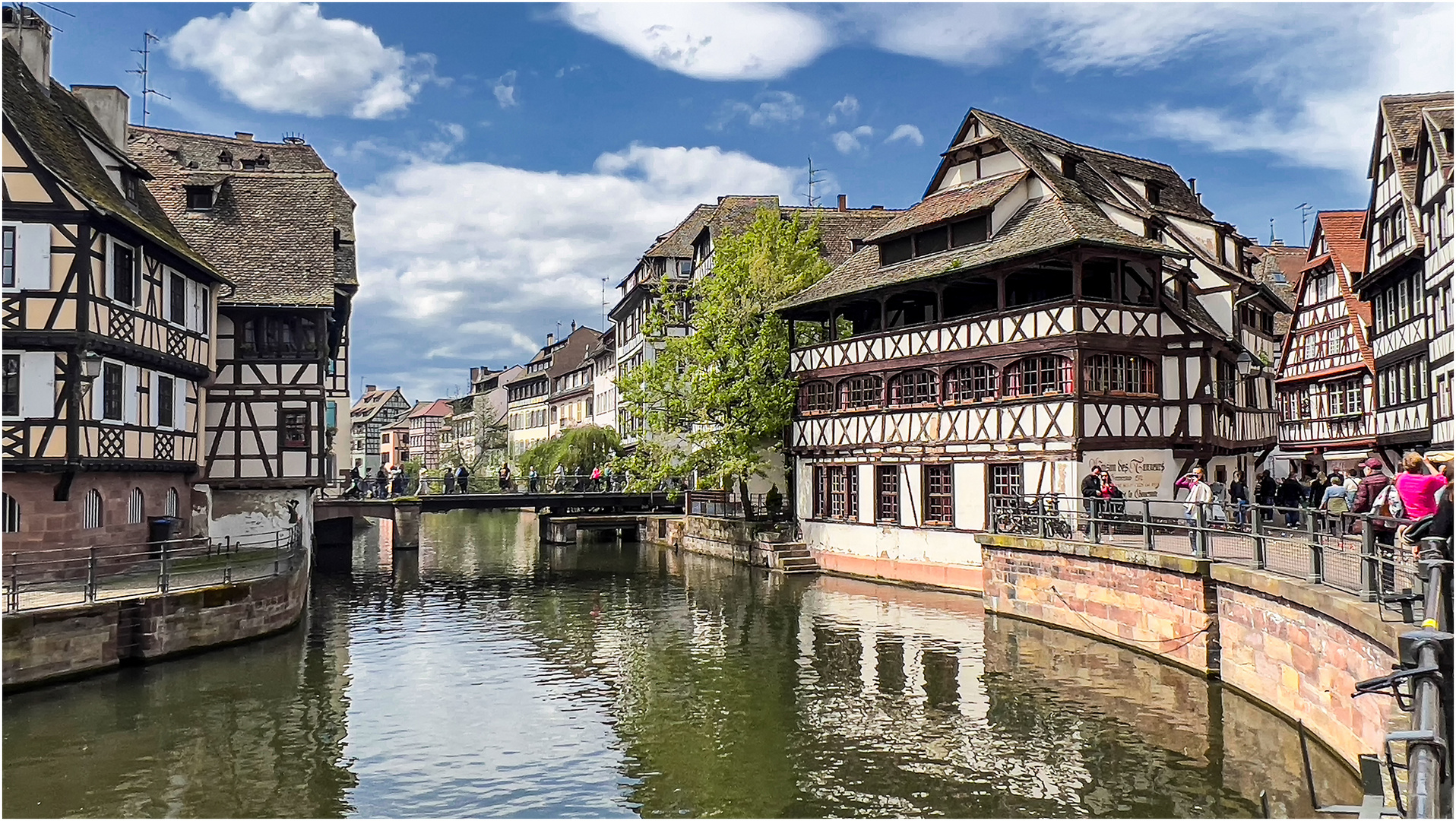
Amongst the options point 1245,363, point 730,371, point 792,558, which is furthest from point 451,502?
point 1245,363

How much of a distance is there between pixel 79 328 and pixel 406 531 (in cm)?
2603

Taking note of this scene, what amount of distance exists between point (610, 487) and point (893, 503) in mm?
22907

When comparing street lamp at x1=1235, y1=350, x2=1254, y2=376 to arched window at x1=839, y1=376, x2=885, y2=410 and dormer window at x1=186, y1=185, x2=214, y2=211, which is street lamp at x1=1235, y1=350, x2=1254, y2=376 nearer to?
arched window at x1=839, y1=376, x2=885, y2=410

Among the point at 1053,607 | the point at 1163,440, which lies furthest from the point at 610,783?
the point at 1163,440

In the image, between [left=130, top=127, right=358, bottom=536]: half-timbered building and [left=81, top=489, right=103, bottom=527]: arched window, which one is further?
[left=130, top=127, right=358, bottom=536]: half-timbered building

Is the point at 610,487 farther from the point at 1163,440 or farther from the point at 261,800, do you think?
the point at 261,800

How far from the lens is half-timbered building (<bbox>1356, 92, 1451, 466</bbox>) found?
31.2 metres

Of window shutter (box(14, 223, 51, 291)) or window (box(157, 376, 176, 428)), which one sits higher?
window shutter (box(14, 223, 51, 291))

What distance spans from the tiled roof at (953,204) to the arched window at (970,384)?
15.3 feet

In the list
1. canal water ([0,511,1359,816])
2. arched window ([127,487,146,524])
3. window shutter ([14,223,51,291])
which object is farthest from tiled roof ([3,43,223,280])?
canal water ([0,511,1359,816])

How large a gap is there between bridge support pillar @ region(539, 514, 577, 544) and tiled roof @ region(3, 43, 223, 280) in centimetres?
2536

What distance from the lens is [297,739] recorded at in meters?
16.6

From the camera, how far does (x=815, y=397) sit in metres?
38.1

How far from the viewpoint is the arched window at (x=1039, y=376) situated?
28328 millimetres
